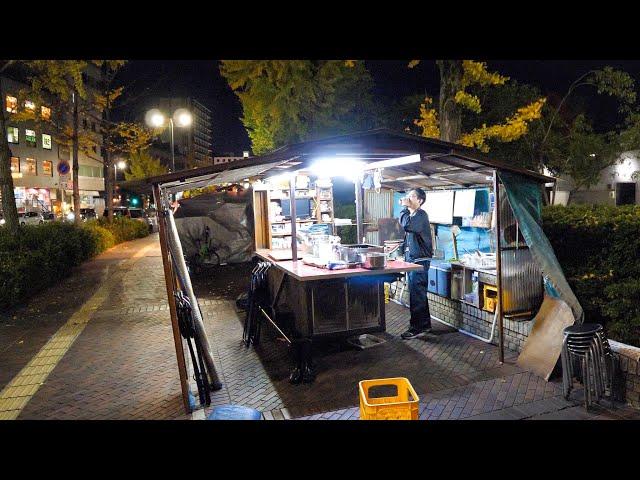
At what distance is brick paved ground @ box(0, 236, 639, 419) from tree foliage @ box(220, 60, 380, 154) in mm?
11701

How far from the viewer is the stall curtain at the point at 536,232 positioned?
618 centimetres

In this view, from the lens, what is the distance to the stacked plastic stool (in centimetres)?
521

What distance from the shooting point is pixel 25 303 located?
11.6 m

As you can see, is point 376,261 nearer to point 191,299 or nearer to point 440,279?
point 440,279

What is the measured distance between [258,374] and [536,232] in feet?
15.0

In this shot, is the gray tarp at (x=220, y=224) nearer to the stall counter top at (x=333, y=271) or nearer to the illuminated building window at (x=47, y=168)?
the stall counter top at (x=333, y=271)

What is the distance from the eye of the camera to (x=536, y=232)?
6.57 metres

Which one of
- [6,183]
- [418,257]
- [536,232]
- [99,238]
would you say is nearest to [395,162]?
[418,257]

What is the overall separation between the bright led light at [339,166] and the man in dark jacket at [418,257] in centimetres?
130

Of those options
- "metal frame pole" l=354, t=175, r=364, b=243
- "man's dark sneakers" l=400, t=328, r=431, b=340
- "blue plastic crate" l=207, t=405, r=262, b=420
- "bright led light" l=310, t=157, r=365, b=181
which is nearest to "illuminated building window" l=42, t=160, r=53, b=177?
Answer: "metal frame pole" l=354, t=175, r=364, b=243

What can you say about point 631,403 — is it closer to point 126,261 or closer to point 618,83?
point 618,83

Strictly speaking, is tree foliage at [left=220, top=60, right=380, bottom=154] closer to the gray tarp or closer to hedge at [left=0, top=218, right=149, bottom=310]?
the gray tarp

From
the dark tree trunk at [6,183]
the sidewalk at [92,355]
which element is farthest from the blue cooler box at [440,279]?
the dark tree trunk at [6,183]

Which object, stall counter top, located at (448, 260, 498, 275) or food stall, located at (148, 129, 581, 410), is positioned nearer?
food stall, located at (148, 129, 581, 410)
